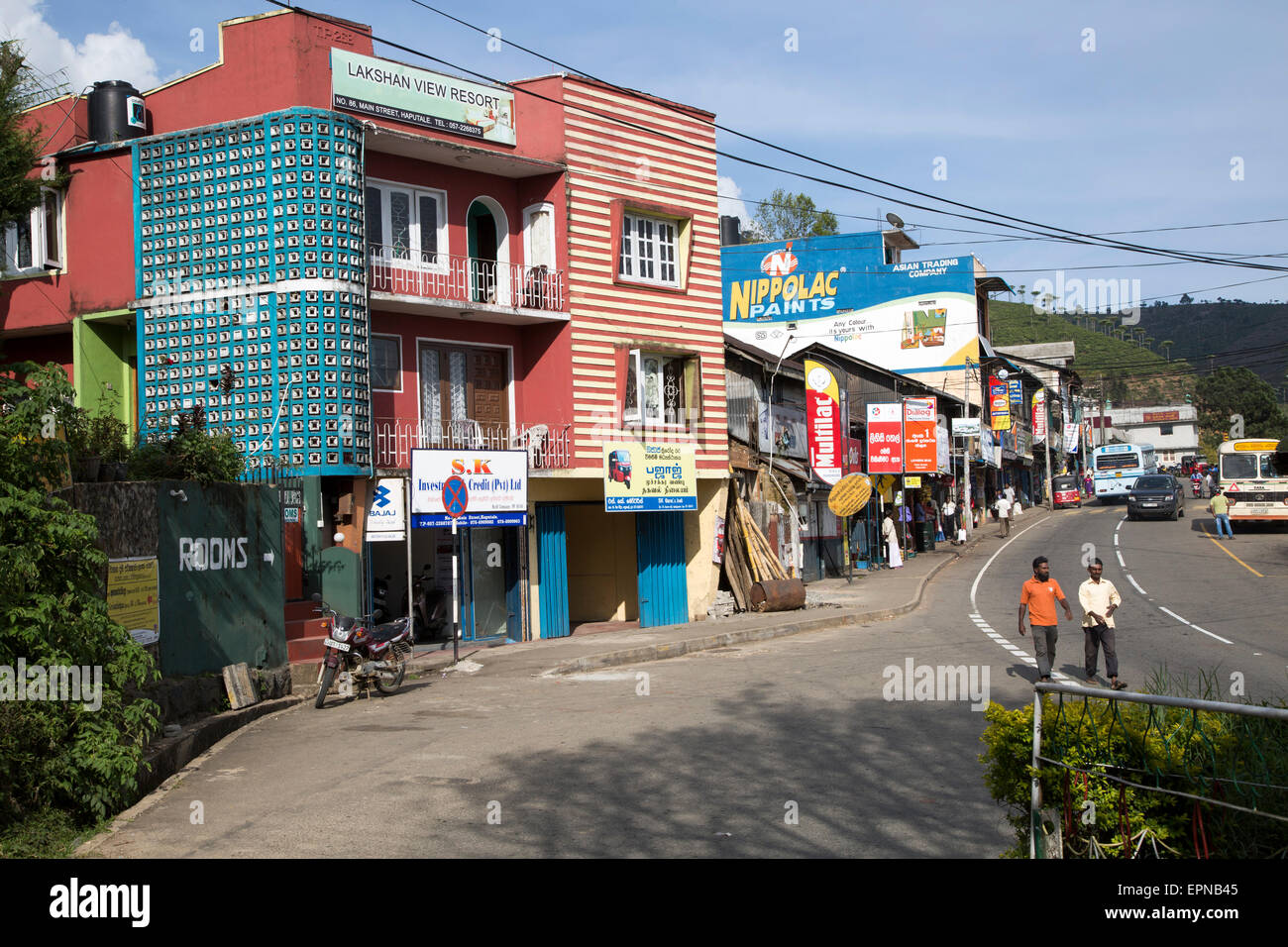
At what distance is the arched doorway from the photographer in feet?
74.3

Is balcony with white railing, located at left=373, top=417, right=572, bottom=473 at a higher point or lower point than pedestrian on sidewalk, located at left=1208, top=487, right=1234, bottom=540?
higher

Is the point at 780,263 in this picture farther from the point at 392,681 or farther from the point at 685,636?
the point at 392,681

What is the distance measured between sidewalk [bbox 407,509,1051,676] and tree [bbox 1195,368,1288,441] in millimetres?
97974

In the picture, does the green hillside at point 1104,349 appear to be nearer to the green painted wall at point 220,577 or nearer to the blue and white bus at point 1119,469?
the blue and white bus at point 1119,469

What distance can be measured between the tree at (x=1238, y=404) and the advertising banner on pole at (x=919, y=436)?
282 feet

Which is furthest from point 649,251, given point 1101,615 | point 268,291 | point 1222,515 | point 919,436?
point 1222,515

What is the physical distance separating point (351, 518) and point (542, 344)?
20.1 feet

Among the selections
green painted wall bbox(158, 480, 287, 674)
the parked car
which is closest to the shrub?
green painted wall bbox(158, 480, 287, 674)

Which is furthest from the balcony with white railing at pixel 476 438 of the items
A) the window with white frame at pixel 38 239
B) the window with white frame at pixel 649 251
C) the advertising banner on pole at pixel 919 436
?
the advertising banner on pole at pixel 919 436

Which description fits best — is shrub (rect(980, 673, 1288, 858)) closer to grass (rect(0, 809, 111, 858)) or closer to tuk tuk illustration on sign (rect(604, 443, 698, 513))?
grass (rect(0, 809, 111, 858))

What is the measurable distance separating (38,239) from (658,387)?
41.7 ft

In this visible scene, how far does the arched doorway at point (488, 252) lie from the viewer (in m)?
22.7
